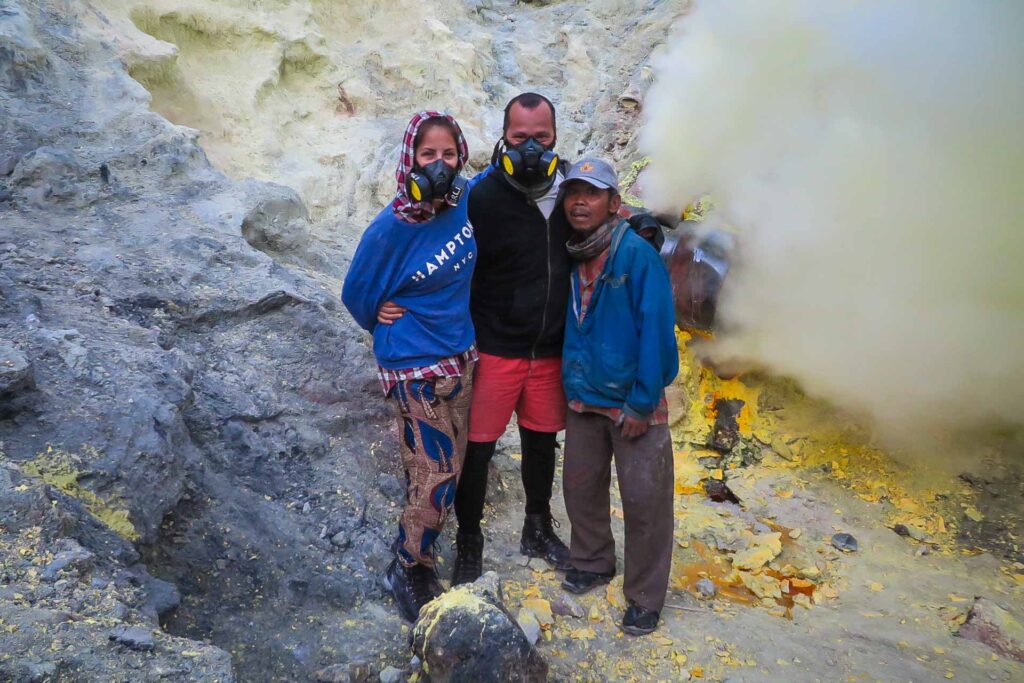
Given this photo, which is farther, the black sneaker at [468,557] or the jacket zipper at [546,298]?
the black sneaker at [468,557]

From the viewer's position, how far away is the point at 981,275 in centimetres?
358

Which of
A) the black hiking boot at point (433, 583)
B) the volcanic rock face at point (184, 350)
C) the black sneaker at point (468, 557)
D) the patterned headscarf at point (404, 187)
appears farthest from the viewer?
the black sneaker at point (468, 557)

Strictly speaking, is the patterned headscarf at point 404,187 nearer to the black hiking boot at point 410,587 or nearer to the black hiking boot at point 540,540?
the black hiking boot at point 410,587

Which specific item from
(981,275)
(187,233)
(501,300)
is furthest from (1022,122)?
(187,233)

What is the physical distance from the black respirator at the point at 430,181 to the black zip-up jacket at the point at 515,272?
29 centimetres

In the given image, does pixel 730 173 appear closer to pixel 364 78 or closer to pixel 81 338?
pixel 364 78

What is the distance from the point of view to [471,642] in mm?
2262

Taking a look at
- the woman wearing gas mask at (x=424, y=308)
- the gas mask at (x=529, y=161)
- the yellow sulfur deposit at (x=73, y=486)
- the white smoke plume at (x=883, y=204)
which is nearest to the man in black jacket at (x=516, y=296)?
the gas mask at (x=529, y=161)

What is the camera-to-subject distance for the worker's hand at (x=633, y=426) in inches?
104

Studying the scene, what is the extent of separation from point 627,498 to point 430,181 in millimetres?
1331

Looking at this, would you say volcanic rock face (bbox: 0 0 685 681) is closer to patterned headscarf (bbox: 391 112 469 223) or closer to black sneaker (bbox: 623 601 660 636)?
black sneaker (bbox: 623 601 660 636)

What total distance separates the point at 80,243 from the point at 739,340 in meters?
3.43

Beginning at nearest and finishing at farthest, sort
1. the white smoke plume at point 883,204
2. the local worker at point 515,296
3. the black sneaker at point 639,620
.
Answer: the local worker at point 515,296, the black sneaker at point 639,620, the white smoke plume at point 883,204

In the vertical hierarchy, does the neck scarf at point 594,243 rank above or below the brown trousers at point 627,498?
above
